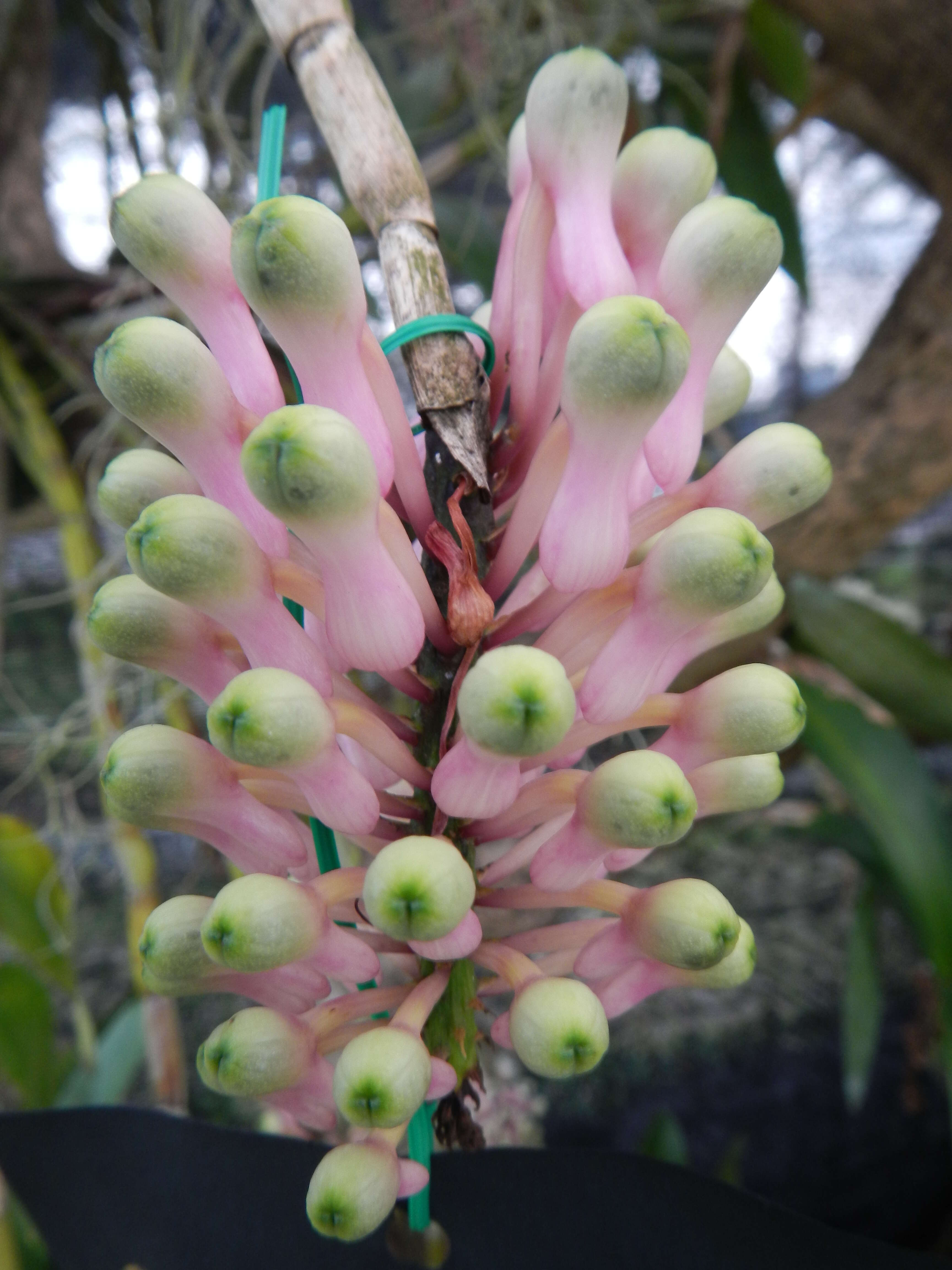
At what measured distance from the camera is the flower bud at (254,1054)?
0.22 m

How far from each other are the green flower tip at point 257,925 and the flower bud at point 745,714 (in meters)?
0.12

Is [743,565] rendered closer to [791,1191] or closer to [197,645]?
[197,645]

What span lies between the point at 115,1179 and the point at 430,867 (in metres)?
0.18

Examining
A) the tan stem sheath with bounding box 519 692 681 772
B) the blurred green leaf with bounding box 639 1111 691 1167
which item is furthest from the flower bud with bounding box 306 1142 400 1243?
the blurred green leaf with bounding box 639 1111 691 1167

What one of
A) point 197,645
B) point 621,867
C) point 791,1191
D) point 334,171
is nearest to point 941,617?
point 791,1191

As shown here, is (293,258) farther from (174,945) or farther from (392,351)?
(174,945)

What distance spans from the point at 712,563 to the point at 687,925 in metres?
0.09

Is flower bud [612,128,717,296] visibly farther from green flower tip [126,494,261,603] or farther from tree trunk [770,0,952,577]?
tree trunk [770,0,952,577]

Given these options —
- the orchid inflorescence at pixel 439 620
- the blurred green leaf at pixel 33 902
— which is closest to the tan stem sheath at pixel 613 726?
the orchid inflorescence at pixel 439 620

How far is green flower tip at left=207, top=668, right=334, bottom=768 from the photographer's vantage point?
0.20 m

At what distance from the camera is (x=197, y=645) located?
25 centimetres

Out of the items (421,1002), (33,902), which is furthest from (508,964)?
(33,902)

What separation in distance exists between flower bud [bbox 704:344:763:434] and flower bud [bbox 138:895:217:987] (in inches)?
9.0

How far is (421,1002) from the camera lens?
9.5 inches
